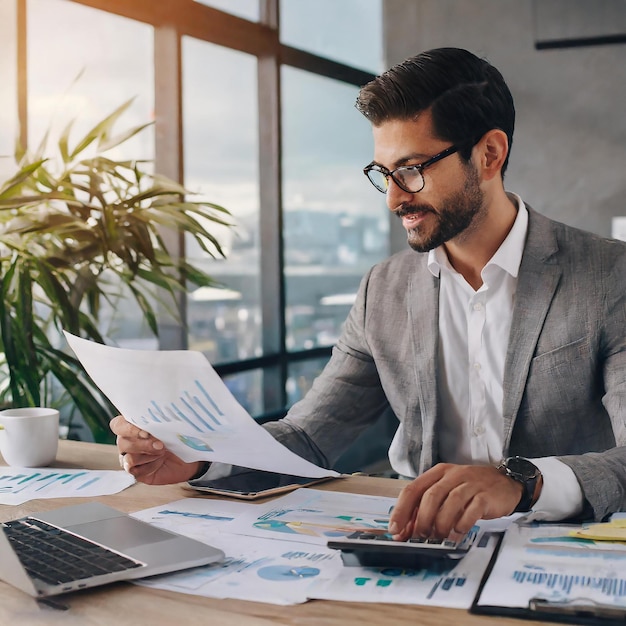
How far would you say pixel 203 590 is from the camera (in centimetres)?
99

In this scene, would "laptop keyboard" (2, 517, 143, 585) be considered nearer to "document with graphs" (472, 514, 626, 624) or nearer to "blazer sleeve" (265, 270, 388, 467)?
"document with graphs" (472, 514, 626, 624)

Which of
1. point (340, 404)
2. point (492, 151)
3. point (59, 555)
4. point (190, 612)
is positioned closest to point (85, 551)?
point (59, 555)

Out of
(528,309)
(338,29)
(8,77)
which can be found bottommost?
(528,309)

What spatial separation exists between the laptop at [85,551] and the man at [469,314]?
1.10ft

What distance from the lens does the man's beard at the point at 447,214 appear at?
177 centimetres

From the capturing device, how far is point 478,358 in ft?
5.93

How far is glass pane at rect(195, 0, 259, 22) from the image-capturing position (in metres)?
3.95

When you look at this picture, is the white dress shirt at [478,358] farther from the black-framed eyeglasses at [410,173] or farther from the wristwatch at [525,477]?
the wristwatch at [525,477]

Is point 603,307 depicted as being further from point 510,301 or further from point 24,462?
point 24,462

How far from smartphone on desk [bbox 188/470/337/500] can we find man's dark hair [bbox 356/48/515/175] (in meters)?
0.77

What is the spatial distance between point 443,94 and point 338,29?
11.4 ft

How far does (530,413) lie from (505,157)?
0.57 meters

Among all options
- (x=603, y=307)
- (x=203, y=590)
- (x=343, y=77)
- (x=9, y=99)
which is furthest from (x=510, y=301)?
(x=343, y=77)

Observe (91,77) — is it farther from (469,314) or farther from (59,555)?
(59,555)
